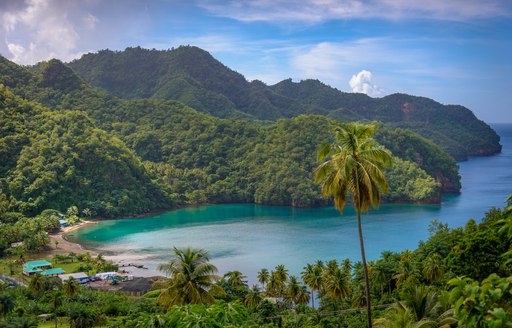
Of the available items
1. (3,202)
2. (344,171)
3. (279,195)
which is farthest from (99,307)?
(279,195)

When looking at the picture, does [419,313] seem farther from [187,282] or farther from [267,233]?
[267,233]

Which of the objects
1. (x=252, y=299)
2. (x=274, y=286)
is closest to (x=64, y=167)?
(x=274, y=286)

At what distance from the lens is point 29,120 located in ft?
296

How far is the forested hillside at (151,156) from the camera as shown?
80.5 m

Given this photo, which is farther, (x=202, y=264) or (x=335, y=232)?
(x=335, y=232)

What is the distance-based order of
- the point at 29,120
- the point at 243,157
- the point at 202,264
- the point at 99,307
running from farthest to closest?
the point at 243,157
the point at 29,120
the point at 99,307
the point at 202,264

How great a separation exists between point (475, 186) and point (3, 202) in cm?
9581

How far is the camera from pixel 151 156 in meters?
112

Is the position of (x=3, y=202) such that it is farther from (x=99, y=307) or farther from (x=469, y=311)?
(x=469, y=311)

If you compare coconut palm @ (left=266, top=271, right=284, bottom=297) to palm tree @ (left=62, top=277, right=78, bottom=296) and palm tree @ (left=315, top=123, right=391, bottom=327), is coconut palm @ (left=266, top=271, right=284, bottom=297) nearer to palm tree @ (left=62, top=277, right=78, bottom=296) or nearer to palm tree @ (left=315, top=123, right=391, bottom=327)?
palm tree @ (left=62, top=277, right=78, bottom=296)

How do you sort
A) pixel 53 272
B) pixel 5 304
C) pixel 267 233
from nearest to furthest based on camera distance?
pixel 5 304
pixel 53 272
pixel 267 233

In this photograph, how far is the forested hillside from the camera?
8050cm

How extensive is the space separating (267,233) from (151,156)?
165ft

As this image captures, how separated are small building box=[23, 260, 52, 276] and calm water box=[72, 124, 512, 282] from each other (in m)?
8.38
